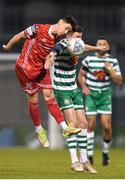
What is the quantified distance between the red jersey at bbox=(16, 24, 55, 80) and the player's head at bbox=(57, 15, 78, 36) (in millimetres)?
219

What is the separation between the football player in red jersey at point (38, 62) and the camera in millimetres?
14172

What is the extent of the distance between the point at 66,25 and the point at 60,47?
1.23 ft

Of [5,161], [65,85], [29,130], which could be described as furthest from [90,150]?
[29,130]

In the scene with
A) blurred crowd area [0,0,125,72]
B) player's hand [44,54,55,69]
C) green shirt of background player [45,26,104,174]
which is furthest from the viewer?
blurred crowd area [0,0,125,72]

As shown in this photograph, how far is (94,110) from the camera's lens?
18.4 meters

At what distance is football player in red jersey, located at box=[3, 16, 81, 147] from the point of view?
14.2 metres

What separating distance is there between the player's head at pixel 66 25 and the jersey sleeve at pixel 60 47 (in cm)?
18

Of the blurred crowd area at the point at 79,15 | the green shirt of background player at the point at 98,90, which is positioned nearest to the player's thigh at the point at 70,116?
the green shirt of background player at the point at 98,90

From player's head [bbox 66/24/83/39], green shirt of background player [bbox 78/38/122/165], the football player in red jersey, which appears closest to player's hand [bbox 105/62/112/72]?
green shirt of background player [bbox 78/38/122/165]

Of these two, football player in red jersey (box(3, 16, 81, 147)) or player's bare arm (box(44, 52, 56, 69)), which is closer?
player's bare arm (box(44, 52, 56, 69))

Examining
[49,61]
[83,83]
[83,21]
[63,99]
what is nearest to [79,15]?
[83,21]

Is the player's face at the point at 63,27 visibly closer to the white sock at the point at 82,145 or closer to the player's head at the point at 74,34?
the player's head at the point at 74,34

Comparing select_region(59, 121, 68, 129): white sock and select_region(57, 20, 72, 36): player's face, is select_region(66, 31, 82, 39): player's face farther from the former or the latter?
select_region(59, 121, 68, 129): white sock

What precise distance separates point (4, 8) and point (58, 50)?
29869mm
